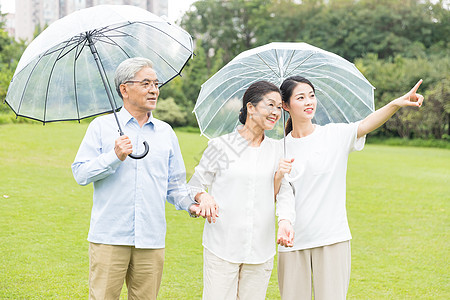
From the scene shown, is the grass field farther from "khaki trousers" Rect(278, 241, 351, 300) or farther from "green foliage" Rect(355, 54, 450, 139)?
"green foliage" Rect(355, 54, 450, 139)

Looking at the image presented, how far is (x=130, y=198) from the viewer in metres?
2.73

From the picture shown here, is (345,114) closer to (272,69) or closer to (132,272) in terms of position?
(272,69)

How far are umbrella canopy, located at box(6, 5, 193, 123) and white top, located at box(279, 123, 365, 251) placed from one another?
1032 millimetres

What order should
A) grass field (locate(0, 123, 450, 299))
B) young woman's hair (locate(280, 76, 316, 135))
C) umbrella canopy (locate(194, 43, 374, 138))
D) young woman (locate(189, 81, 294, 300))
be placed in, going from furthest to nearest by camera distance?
grass field (locate(0, 123, 450, 299))
umbrella canopy (locate(194, 43, 374, 138))
young woman's hair (locate(280, 76, 316, 135))
young woman (locate(189, 81, 294, 300))

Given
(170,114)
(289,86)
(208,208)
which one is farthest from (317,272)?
(170,114)

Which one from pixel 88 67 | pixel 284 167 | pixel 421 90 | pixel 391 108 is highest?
pixel 421 90

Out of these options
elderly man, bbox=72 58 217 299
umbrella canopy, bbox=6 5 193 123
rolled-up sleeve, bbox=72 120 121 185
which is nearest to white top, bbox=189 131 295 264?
elderly man, bbox=72 58 217 299

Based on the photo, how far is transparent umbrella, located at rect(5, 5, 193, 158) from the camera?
10.0 ft

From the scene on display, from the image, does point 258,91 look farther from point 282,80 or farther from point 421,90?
point 421,90

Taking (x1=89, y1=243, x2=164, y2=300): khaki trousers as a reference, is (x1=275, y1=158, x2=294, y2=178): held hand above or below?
above

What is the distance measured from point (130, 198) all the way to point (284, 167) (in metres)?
0.84

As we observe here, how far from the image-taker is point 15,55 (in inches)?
1287

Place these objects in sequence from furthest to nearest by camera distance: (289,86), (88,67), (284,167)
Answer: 1. (88,67)
2. (289,86)
3. (284,167)

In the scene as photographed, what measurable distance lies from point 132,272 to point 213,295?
49 cm
